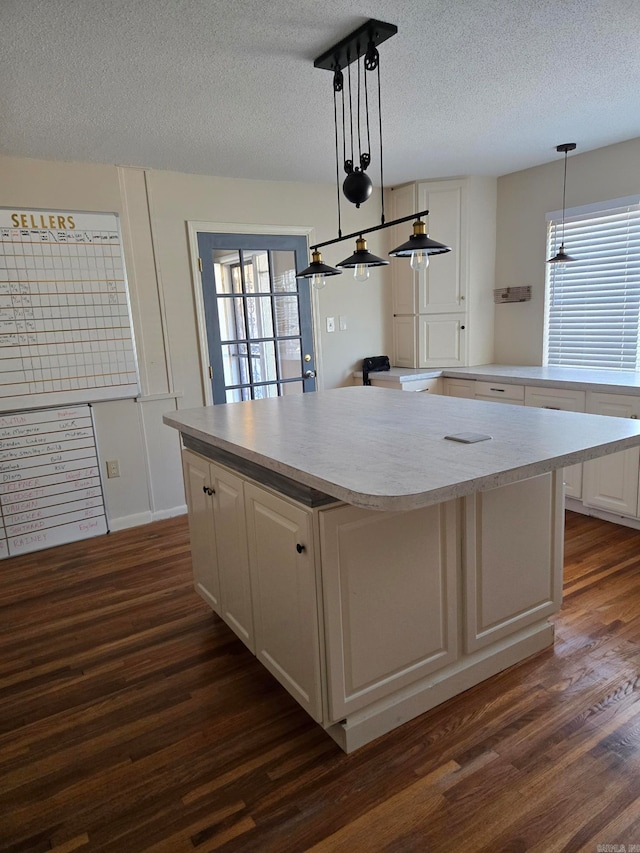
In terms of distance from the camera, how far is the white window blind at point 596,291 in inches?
142

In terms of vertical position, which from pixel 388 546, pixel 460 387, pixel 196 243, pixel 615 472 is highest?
pixel 196 243

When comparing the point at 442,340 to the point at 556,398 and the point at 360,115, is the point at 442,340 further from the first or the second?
the point at 360,115

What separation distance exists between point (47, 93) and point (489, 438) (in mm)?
2353

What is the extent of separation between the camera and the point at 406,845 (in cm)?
138

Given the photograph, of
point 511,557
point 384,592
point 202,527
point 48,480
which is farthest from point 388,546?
point 48,480

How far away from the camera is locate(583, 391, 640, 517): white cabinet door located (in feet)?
10.3

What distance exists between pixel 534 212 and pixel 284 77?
2573 millimetres

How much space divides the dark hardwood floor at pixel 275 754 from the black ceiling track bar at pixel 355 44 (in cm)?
243

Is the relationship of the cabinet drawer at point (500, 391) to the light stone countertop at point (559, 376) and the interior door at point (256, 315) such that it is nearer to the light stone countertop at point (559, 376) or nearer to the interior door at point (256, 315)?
the light stone countertop at point (559, 376)

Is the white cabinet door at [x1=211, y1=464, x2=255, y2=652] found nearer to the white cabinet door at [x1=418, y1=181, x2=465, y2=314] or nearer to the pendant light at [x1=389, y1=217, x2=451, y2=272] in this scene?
the pendant light at [x1=389, y1=217, x2=451, y2=272]

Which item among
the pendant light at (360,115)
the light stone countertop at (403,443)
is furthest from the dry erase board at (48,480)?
the pendant light at (360,115)

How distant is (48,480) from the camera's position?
3438mm

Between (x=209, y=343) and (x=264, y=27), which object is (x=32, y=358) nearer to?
(x=209, y=343)

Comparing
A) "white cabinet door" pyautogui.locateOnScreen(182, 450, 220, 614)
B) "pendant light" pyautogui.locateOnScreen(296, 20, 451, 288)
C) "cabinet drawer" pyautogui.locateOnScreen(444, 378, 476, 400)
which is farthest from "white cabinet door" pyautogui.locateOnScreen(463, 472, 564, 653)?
"cabinet drawer" pyautogui.locateOnScreen(444, 378, 476, 400)
